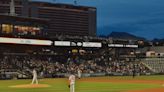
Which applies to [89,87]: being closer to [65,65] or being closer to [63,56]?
[65,65]

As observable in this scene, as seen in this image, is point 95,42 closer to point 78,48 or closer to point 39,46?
point 78,48

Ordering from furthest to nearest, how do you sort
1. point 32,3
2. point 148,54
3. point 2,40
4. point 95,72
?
point 32,3, point 148,54, point 95,72, point 2,40

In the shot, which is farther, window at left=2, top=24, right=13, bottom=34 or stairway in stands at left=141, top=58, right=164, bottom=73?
stairway in stands at left=141, top=58, right=164, bottom=73

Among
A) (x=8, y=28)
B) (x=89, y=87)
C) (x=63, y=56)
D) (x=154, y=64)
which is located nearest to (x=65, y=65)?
(x=63, y=56)

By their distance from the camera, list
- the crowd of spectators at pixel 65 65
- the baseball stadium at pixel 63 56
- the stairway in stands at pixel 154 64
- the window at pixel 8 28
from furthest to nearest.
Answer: the stairway in stands at pixel 154 64 → the window at pixel 8 28 → the crowd of spectators at pixel 65 65 → the baseball stadium at pixel 63 56

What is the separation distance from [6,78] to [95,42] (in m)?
35.6

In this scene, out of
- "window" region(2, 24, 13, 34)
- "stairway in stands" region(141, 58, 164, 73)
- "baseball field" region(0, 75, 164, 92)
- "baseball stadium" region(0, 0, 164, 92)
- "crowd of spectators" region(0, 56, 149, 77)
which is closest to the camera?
"baseball field" region(0, 75, 164, 92)

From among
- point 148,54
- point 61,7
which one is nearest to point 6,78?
point 148,54

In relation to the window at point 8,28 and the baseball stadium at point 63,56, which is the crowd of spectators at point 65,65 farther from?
the window at point 8,28

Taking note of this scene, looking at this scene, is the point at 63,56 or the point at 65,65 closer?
the point at 65,65

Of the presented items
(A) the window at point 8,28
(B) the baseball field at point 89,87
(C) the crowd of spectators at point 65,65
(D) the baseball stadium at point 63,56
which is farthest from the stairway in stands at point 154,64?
(B) the baseball field at point 89,87

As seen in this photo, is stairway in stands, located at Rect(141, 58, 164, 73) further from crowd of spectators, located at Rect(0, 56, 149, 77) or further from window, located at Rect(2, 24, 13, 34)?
window, located at Rect(2, 24, 13, 34)

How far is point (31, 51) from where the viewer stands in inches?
3561

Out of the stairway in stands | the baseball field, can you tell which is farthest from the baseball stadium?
the baseball field
